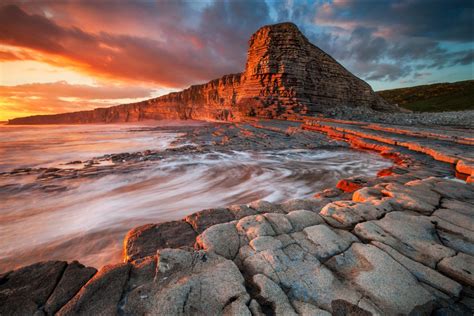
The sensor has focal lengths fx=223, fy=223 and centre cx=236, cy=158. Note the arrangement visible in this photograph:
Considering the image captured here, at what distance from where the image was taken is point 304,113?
2598 centimetres

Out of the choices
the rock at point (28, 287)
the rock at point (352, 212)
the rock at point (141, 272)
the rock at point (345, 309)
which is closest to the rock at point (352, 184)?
the rock at point (352, 212)

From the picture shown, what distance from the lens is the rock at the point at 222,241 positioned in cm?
245

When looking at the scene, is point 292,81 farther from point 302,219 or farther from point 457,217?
point 302,219

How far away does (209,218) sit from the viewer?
344cm

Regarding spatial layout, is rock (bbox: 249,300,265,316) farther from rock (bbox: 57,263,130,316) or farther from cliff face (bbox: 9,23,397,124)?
cliff face (bbox: 9,23,397,124)

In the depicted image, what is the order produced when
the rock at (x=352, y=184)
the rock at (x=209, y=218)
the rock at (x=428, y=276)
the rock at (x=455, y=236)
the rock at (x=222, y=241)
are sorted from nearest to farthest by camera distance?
the rock at (x=428, y=276) < the rock at (x=222, y=241) < the rock at (x=455, y=236) < the rock at (x=209, y=218) < the rock at (x=352, y=184)

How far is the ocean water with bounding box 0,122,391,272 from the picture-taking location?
4.25 meters

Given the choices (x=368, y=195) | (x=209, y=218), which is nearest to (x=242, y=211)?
(x=209, y=218)

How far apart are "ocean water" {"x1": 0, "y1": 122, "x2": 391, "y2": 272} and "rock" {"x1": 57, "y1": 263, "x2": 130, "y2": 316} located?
5.85ft

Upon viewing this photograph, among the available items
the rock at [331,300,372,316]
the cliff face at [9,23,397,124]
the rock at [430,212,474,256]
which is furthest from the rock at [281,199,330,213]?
the cliff face at [9,23,397,124]

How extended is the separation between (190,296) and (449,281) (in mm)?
2423

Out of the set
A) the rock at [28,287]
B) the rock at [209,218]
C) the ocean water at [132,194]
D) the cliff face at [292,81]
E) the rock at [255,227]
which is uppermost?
the cliff face at [292,81]

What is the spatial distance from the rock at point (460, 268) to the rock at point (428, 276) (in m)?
0.13

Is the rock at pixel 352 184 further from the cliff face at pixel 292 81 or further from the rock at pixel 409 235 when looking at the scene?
the cliff face at pixel 292 81
